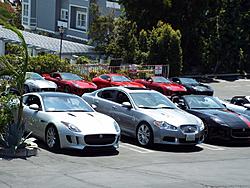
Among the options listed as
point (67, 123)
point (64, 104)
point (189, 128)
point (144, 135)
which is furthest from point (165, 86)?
point (67, 123)

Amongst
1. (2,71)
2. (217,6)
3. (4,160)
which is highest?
(217,6)

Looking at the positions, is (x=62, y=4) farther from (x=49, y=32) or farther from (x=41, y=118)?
A: (x=41, y=118)

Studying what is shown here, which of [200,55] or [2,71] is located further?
[200,55]

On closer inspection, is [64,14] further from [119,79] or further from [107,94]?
[107,94]

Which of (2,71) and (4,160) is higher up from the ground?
(2,71)

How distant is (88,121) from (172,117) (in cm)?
248

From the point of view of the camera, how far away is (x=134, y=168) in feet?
36.3

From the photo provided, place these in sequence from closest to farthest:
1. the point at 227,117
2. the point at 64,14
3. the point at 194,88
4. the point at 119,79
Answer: the point at 227,117 → the point at 119,79 → the point at 194,88 → the point at 64,14

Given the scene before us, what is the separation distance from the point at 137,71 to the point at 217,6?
14355 millimetres

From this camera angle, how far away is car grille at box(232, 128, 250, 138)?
50.0 ft

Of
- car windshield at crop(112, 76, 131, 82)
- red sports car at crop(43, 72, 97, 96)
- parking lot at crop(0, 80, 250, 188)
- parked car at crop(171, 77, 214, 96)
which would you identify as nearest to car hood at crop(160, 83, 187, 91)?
parked car at crop(171, 77, 214, 96)

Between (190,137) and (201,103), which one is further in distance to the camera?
(201,103)

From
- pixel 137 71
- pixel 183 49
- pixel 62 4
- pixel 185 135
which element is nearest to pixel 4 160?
pixel 185 135

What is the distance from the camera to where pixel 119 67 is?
36625mm
